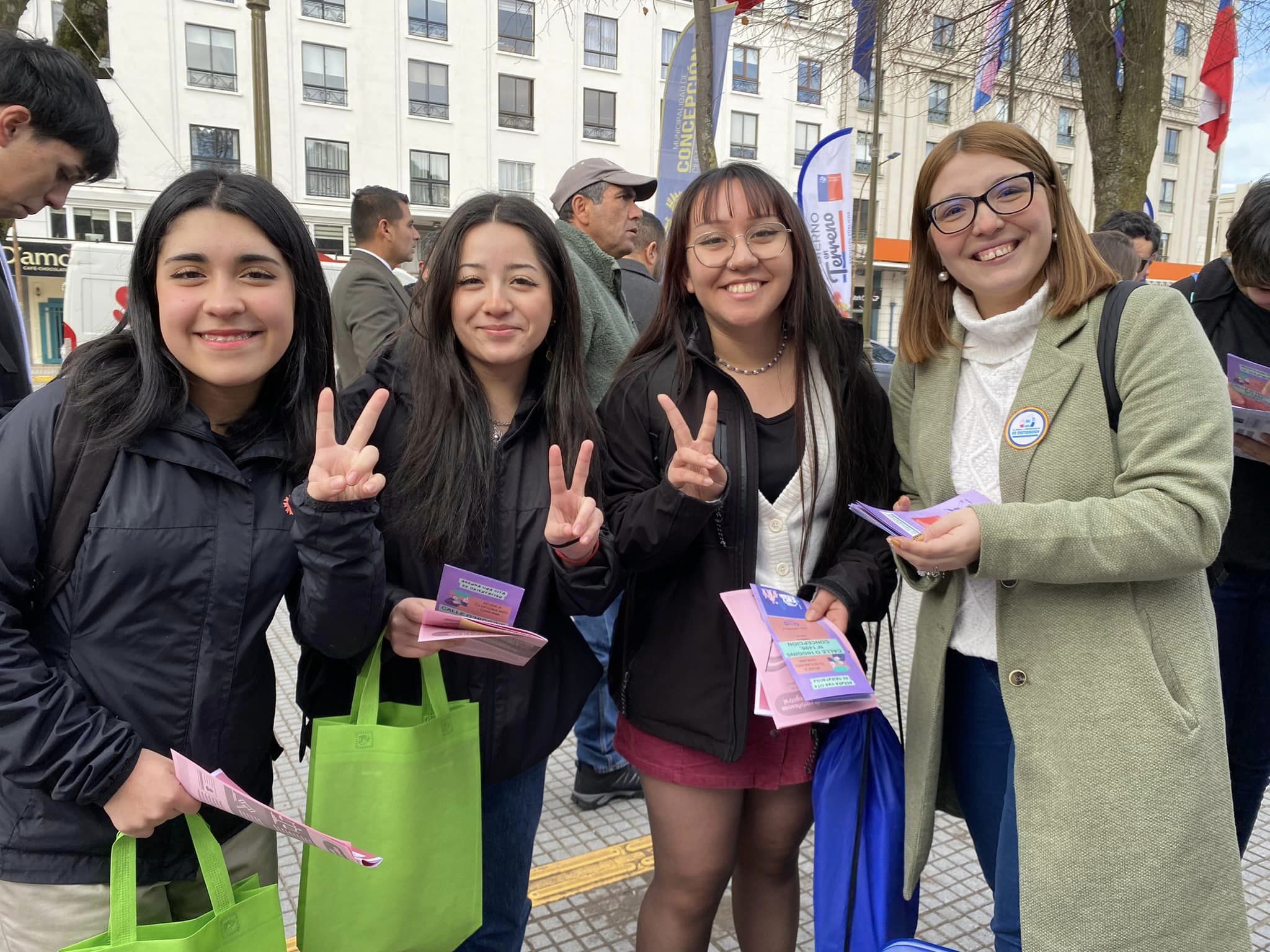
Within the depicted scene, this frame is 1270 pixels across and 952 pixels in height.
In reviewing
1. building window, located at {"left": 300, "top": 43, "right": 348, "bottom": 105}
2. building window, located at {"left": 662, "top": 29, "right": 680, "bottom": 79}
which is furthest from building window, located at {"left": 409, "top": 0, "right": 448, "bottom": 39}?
building window, located at {"left": 662, "top": 29, "right": 680, "bottom": 79}

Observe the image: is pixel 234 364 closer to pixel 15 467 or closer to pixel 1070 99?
pixel 15 467

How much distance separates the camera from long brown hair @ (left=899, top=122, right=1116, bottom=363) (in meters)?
1.74

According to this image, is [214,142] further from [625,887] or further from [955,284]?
[955,284]

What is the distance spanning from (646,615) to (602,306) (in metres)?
1.61

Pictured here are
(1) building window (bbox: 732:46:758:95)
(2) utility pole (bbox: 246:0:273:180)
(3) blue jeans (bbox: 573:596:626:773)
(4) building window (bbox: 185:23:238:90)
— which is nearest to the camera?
(3) blue jeans (bbox: 573:596:626:773)

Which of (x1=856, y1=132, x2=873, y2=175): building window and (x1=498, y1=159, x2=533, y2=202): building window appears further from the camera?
(x1=856, y1=132, x2=873, y2=175): building window

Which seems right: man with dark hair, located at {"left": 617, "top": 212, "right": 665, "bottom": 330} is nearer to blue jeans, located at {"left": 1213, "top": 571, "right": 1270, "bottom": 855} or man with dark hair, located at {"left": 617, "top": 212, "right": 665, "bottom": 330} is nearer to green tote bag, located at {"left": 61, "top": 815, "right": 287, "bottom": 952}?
blue jeans, located at {"left": 1213, "top": 571, "right": 1270, "bottom": 855}

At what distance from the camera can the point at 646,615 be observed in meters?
2.02

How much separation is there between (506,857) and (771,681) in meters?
0.78

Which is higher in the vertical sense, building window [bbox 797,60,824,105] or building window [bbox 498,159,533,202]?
building window [bbox 797,60,824,105]

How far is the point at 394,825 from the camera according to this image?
162 cm

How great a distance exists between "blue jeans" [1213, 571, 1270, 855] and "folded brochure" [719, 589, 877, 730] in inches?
Result: 52.9

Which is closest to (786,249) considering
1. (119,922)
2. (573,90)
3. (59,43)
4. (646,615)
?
(646,615)

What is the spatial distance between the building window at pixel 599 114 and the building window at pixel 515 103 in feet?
5.94
